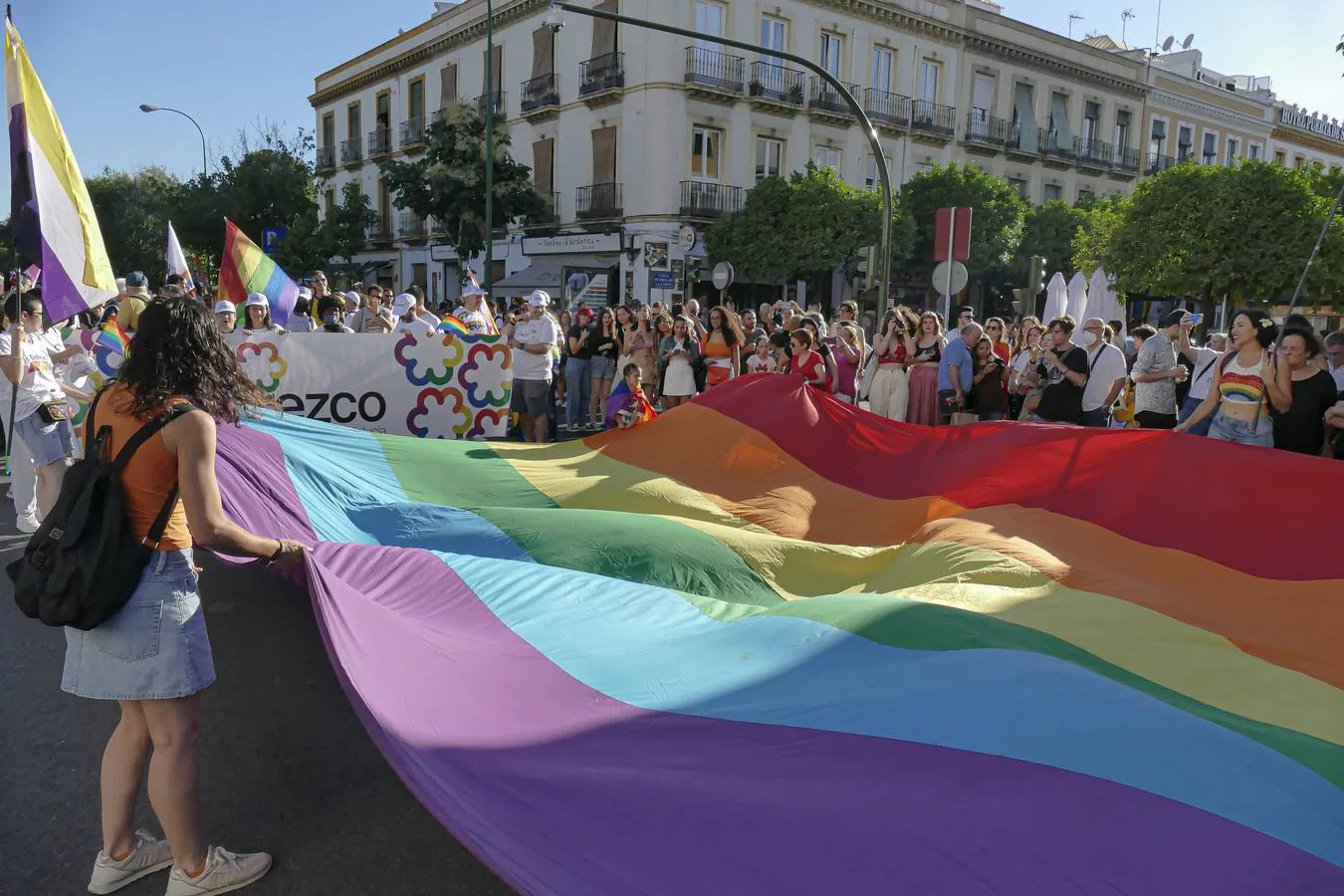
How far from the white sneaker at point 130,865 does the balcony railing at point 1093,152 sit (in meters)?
44.0

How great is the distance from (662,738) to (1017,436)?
4503 mm

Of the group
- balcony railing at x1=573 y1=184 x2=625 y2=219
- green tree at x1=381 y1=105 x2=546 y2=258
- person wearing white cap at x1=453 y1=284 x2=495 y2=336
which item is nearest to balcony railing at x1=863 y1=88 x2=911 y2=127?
balcony railing at x1=573 y1=184 x2=625 y2=219

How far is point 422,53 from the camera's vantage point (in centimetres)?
4009

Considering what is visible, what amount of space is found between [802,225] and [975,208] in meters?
7.54

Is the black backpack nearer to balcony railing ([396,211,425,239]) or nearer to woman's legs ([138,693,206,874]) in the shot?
woman's legs ([138,693,206,874])

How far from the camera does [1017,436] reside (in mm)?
6391

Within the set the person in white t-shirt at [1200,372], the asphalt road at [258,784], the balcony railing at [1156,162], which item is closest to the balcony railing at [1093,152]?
the balcony railing at [1156,162]

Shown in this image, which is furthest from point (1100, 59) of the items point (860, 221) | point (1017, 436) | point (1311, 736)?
point (1311, 736)

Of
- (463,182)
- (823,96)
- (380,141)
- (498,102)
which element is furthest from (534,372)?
(380,141)

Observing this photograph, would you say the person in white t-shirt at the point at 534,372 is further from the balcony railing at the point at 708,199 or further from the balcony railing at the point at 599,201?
the balcony railing at the point at 599,201

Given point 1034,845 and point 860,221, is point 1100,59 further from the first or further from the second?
point 1034,845

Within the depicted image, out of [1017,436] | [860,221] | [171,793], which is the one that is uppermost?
[860,221]

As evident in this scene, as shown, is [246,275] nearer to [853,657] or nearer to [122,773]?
[122,773]

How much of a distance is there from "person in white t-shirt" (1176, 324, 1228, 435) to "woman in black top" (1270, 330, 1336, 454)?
22.4 inches
